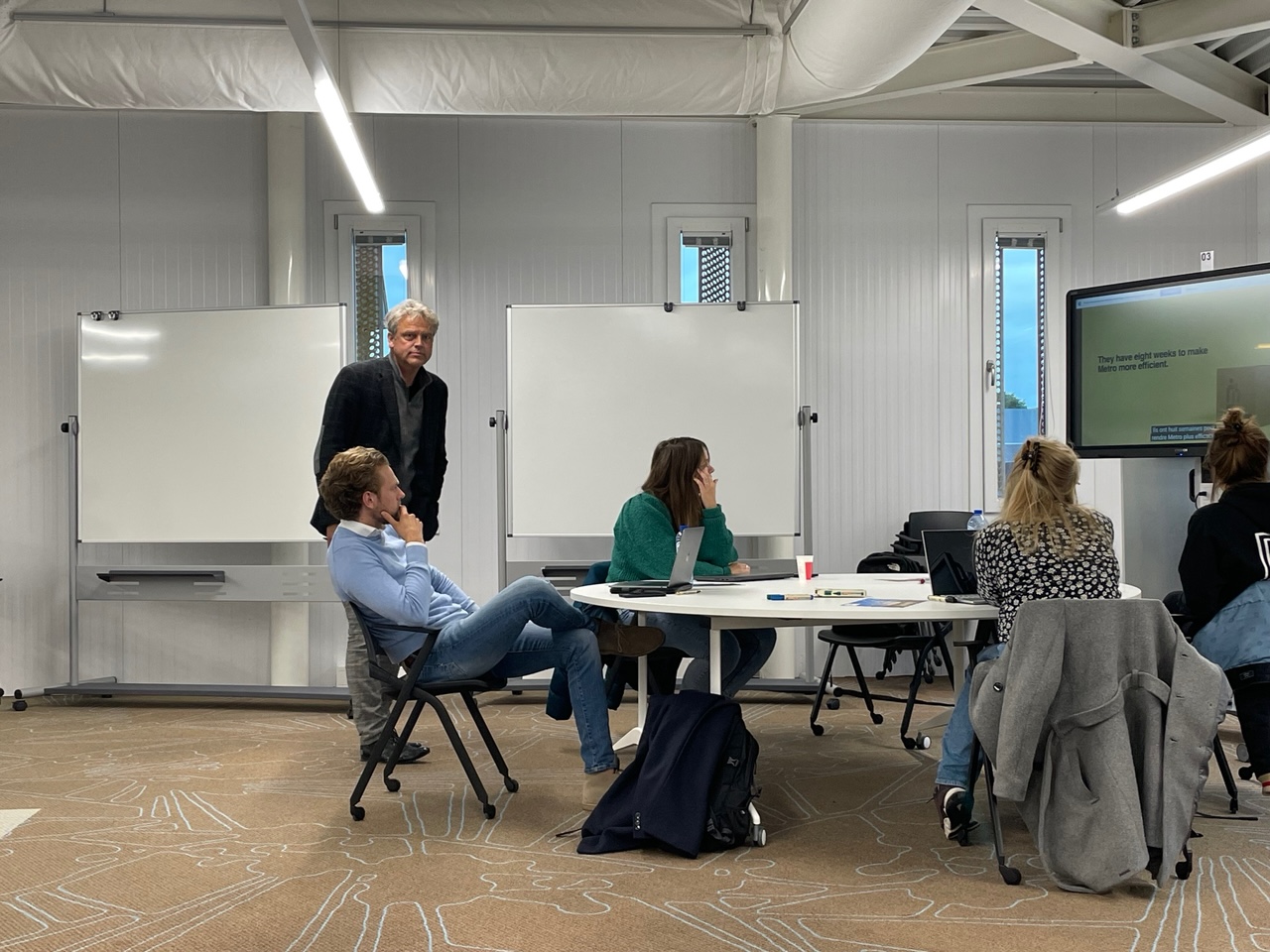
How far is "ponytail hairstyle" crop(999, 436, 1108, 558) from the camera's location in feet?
9.61

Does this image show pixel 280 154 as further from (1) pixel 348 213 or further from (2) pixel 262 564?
(2) pixel 262 564

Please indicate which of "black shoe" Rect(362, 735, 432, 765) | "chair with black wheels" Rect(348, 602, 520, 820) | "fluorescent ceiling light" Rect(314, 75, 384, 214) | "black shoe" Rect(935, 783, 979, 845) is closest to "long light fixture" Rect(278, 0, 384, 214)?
"fluorescent ceiling light" Rect(314, 75, 384, 214)

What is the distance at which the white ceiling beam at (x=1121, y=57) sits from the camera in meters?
4.64

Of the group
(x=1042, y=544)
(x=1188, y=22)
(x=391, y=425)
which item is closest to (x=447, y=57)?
(x=391, y=425)

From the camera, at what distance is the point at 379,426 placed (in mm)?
4297

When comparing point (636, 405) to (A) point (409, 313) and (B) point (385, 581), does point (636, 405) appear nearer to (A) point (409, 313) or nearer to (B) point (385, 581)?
(A) point (409, 313)

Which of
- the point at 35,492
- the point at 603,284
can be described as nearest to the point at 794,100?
the point at 603,284

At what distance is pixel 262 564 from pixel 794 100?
357cm

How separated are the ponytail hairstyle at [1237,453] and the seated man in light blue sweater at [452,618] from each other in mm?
1920

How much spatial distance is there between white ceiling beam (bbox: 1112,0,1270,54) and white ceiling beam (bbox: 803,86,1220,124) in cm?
135

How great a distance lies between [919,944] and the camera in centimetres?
240

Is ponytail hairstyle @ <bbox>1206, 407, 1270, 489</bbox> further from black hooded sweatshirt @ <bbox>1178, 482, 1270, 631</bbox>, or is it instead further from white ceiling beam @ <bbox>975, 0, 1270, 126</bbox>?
white ceiling beam @ <bbox>975, 0, 1270, 126</bbox>

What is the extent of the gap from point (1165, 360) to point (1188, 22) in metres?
1.47

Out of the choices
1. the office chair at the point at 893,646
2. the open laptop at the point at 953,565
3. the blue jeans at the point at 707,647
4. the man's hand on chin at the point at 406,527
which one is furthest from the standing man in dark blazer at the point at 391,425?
the open laptop at the point at 953,565
